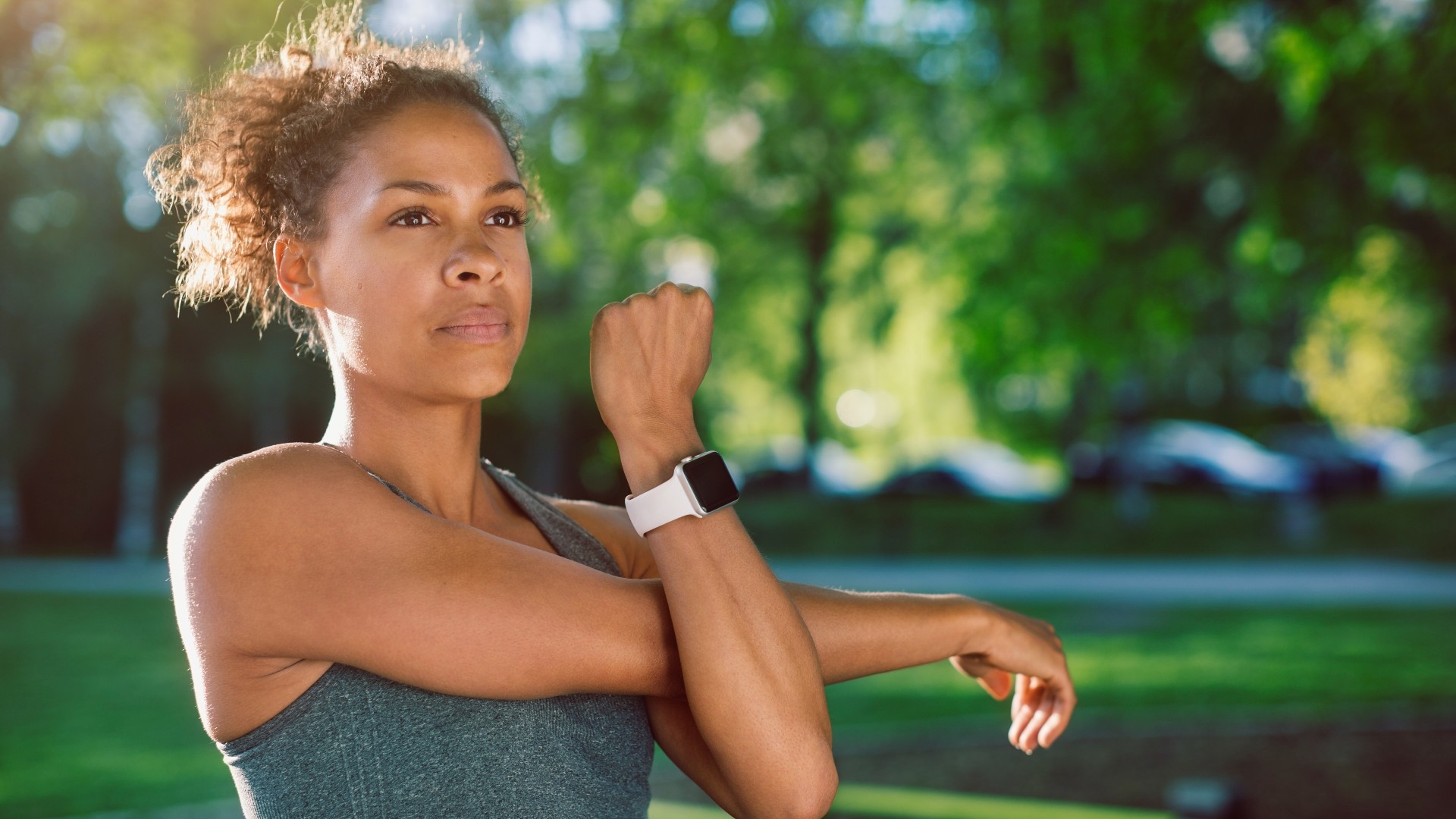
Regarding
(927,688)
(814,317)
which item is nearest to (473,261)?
(927,688)

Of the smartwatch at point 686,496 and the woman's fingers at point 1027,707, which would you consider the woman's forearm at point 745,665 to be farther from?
the woman's fingers at point 1027,707

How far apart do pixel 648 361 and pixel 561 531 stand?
1.30 feet

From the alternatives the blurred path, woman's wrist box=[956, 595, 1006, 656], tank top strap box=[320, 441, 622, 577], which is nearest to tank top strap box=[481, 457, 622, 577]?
tank top strap box=[320, 441, 622, 577]

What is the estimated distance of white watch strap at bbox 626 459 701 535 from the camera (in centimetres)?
167

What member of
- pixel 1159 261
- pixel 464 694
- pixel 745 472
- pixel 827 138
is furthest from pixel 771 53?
pixel 745 472

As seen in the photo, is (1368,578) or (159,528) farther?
(159,528)

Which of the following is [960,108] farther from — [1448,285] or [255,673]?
[255,673]

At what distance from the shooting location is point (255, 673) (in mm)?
1634

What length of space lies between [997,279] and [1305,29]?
2115mm

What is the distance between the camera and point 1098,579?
15.6 meters

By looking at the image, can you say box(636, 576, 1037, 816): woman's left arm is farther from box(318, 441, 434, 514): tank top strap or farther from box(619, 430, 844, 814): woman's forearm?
box(318, 441, 434, 514): tank top strap

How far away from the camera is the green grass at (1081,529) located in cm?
1903

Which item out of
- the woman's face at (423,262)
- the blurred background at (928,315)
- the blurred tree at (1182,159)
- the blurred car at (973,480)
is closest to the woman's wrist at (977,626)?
the woman's face at (423,262)

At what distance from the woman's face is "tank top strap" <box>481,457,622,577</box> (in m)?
0.29
